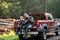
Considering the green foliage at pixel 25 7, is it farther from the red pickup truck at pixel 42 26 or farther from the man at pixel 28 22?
the man at pixel 28 22

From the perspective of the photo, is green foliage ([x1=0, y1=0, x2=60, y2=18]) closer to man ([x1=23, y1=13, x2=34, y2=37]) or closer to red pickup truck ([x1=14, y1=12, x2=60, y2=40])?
red pickup truck ([x1=14, y1=12, x2=60, y2=40])

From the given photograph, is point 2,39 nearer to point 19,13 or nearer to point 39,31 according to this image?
point 39,31

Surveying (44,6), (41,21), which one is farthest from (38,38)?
(44,6)

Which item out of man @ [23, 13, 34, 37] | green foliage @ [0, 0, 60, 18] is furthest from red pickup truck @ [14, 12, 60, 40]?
green foliage @ [0, 0, 60, 18]

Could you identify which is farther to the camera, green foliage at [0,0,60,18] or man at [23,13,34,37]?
green foliage at [0,0,60,18]

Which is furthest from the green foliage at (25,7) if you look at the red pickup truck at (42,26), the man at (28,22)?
the man at (28,22)

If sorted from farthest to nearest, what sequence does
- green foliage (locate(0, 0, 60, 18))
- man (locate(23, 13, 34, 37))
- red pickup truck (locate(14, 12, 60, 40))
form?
green foliage (locate(0, 0, 60, 18)) < red pickup truck (locate(14, 12, 60, 40)) < man (locate(23, 13, 34, 37))

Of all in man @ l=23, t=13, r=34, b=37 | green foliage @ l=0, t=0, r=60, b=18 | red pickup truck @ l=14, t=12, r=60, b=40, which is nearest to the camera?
man @ l=23, t=13, r=34, b=37

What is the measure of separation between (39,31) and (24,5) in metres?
19.4

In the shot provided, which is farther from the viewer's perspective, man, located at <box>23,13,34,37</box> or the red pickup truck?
the red pickup truck

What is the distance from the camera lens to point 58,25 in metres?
20.1

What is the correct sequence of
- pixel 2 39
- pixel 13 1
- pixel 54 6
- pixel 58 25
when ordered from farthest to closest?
pixel 54 6, pixel 13 1, pixel 58 25, pixel 2 39

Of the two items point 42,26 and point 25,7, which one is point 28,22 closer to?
point 42,26

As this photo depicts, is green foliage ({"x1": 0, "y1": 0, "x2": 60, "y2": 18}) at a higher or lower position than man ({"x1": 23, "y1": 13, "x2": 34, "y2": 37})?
lower
